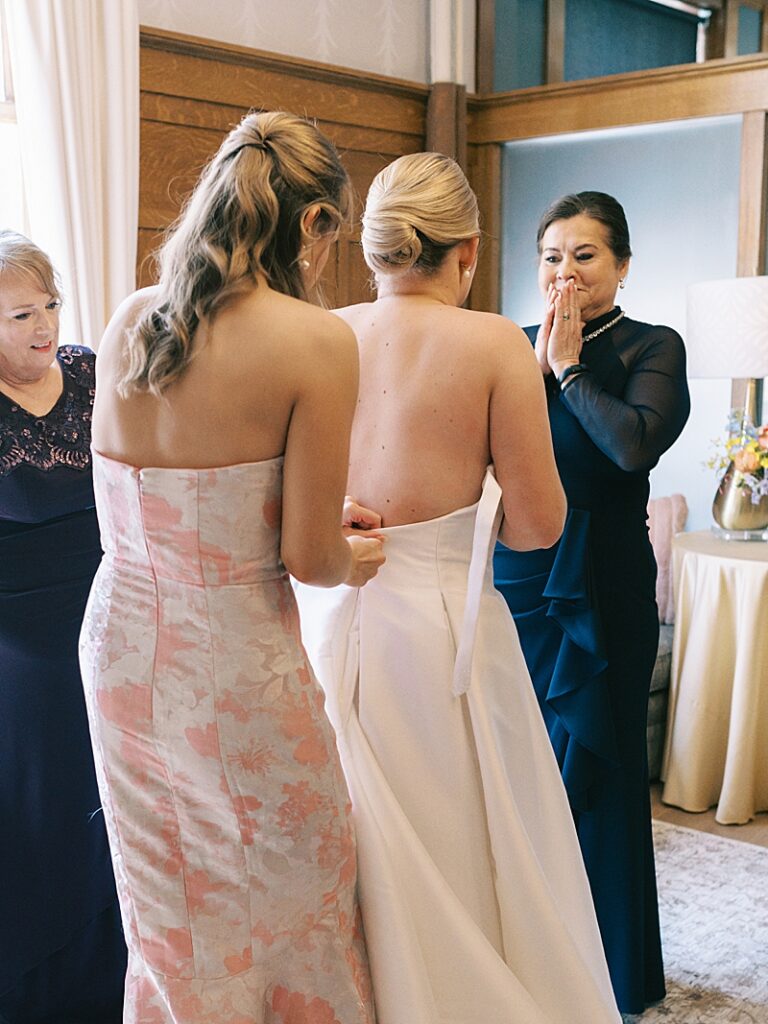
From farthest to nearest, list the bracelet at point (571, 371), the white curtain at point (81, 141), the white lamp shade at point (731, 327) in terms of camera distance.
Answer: the white lamp shade at point (731, 327), the white curtain at point (81, 141), the bracelet at point (571, 371)

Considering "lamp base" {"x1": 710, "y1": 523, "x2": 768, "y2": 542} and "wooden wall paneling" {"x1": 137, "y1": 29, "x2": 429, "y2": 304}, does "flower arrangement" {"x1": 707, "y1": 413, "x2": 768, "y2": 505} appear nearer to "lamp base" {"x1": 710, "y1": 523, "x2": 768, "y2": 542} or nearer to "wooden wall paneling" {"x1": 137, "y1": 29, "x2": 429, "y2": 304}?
"lamp base" {"x1": 710, "y1": 523, "x2": 768, "y2": 542}

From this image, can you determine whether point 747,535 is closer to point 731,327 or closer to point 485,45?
point 731,327

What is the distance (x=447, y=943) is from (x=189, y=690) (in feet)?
1.94

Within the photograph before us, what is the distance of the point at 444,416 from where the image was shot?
1.83 meters

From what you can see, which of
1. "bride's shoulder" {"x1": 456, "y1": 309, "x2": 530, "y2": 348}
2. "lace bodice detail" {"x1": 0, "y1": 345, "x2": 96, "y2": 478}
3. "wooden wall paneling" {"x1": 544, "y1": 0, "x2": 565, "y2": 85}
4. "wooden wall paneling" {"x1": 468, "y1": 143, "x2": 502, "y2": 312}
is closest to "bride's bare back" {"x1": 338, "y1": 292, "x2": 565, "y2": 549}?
"bride's shoulder" {"x1": 456, "y1": 309, "x2": 530, "y2": 348}

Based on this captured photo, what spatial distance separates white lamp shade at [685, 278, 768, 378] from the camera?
12.3 ft

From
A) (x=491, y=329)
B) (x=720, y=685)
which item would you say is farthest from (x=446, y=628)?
(x=720, y=685)

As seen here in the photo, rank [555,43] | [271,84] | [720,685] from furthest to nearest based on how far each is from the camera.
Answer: [555,43] → [271,84] → [720,685]

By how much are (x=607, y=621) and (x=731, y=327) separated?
5.55ft

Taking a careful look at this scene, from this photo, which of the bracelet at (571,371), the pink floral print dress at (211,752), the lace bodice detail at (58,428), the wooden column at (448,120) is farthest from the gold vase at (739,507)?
the pink floral print dress at (211,752)

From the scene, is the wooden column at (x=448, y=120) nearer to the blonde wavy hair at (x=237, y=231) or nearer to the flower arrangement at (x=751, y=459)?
the flower arrangement at (x=751, y=459)

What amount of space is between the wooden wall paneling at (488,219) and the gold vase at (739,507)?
168 cm

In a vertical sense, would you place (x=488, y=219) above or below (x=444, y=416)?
above

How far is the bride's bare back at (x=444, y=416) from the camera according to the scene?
1.82 metres
